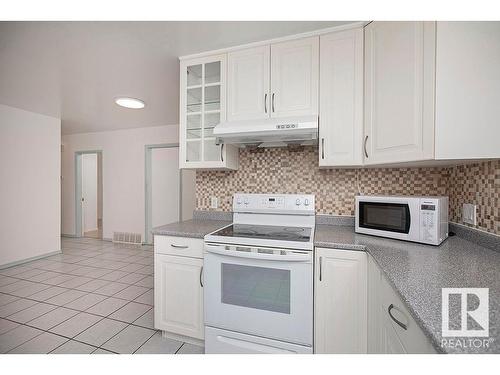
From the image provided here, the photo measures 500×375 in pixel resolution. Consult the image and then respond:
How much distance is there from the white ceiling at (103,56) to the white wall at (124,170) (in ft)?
3.80

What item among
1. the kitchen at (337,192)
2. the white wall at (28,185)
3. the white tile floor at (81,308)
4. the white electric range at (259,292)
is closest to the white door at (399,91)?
the kitchen at (337,192)

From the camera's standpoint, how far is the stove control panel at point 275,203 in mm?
1938

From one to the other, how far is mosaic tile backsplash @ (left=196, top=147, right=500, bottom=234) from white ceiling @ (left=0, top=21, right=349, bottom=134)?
39.1 inches

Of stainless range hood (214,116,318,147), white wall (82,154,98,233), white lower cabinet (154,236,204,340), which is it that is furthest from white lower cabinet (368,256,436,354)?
white wall (82,154,98,233)

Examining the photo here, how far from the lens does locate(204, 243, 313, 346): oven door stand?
1.41 metres

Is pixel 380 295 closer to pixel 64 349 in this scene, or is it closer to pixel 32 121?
pixel 64 349

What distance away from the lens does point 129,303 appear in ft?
7.86

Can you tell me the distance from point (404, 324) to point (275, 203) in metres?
1.24

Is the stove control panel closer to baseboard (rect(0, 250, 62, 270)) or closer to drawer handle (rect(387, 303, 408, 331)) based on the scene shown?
drawer handle (rect(387, 303, 408, 331))

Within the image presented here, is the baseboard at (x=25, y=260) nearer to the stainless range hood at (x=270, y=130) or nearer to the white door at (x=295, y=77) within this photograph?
the stainless range hood at (x=270, y=130)
